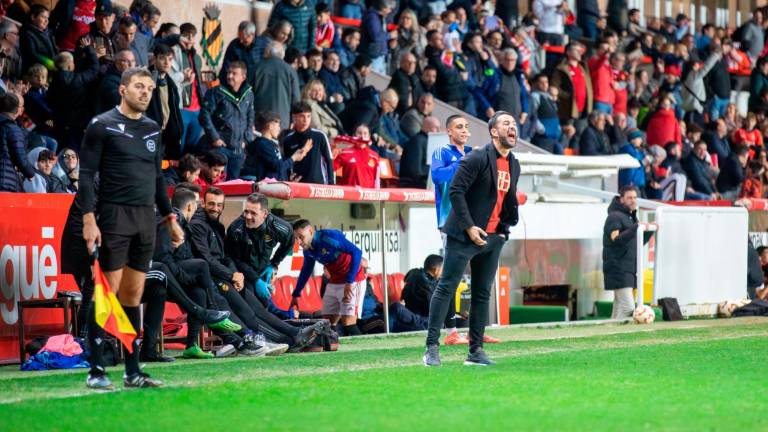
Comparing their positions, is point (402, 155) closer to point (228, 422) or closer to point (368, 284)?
point (368, 284)

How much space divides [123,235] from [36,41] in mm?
7277

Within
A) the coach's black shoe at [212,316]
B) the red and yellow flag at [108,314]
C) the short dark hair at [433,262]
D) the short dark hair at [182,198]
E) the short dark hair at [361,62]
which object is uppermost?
the short dark hair at [361,62]

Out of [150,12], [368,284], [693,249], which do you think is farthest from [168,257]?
[693,249]

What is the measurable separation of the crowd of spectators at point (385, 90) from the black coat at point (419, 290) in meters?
1.51

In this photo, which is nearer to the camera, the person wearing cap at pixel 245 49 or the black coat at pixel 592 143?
the person wearing cap at pixel 245 49

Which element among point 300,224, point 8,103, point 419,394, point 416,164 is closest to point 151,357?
point 300,224

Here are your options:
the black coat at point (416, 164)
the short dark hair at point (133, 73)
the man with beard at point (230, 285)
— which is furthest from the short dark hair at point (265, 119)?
the short dark hair at point (133, 73)

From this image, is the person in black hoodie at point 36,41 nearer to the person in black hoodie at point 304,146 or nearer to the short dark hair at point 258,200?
the person in black hoodie at point 304,146

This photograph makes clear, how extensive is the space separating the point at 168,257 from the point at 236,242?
130 centimetres

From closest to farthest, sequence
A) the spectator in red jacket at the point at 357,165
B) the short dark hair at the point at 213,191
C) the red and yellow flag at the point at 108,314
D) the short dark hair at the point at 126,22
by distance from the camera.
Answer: the red and yellow flag at the point at 108,314 < the short dark hair at the point at 213,191 < the short dark hair at the point at 126,22 < the spectator in red jacket at the point at 357,165

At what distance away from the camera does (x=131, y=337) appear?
8.49 meters

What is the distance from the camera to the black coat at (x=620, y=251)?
1780 cm

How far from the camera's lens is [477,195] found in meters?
10.5

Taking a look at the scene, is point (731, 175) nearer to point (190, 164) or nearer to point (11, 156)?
point (190, 164)
